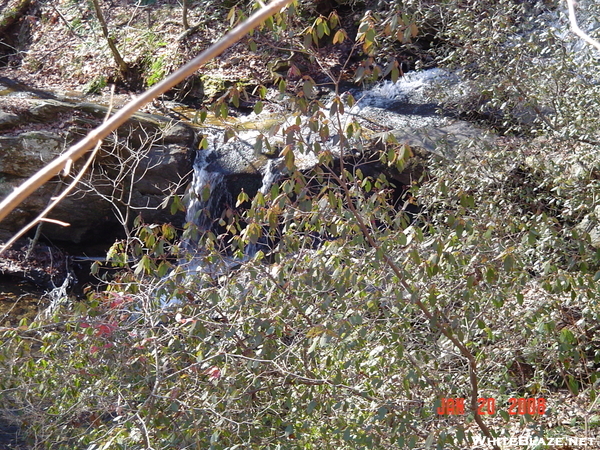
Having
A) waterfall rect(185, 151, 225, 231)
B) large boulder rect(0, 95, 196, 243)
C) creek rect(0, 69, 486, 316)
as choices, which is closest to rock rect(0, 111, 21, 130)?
large boulder rect(0, 95, 196, 243)

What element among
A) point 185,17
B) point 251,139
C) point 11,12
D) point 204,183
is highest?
point 11,12

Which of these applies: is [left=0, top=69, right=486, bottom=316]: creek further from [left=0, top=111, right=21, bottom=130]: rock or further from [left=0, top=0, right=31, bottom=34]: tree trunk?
[left=0, top=0, right=31, bottom=34]: tree trunk

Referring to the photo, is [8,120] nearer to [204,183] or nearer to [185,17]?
[204,183]

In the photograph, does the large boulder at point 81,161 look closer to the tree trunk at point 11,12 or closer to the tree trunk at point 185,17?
the tree trunk at point 185,17

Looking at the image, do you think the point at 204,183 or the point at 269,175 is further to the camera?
the point at 204,183

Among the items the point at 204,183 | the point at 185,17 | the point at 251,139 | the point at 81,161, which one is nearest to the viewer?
the point at 204,183

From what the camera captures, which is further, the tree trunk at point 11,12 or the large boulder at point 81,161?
the tree trunk at point 11,12

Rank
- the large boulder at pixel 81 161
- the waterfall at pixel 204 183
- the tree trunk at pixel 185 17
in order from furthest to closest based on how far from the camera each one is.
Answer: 1. the tree trunk at pixel 185 17
2. the large boulder at pixel 81 161
3. the waterfall at pixel 204 183

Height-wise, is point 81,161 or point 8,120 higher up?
point 8,120

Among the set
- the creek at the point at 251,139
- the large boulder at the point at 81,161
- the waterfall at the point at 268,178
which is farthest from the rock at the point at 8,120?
the waterfall at the point at 268,178
